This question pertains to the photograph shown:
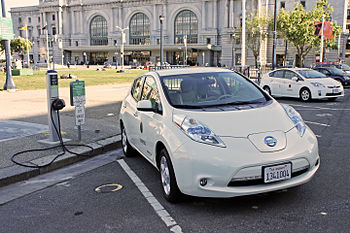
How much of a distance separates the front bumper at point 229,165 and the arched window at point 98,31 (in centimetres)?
10988

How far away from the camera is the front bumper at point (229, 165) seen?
3.81 meters

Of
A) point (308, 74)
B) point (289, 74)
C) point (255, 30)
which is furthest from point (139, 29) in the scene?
point (308, 74)

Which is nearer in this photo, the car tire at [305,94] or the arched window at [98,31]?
the car tire at [305,94]

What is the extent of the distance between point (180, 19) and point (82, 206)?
97.6m

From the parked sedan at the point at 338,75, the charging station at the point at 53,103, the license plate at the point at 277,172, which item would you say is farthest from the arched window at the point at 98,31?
the license plate at the point at 277,172

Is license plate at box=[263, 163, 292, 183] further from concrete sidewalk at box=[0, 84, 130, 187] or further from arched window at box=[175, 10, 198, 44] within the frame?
arched window at box=[175, 10, 198, 44]

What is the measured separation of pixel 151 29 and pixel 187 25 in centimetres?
1076

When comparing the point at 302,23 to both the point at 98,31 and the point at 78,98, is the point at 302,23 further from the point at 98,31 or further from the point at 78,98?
the point at 98,31

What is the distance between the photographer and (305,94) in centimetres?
1553

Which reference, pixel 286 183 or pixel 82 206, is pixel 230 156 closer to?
pixel 286 183

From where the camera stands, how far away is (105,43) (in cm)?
11000

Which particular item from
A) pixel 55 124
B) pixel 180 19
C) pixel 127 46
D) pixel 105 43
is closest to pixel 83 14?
pixel 105 43

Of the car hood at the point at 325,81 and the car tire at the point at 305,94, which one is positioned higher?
the car hood at the point at 325,81

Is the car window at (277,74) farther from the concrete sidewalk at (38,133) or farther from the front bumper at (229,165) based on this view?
the front bumper at (229,165)
